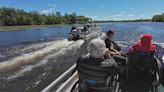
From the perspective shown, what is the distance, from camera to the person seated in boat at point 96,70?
3.39 metres

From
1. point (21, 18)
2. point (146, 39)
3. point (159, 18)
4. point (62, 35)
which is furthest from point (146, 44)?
point (159, 18)

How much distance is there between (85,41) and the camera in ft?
67.8

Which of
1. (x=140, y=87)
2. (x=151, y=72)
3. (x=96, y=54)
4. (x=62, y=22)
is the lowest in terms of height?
(x=62, y=22)

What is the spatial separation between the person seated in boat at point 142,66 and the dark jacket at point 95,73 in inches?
46.9

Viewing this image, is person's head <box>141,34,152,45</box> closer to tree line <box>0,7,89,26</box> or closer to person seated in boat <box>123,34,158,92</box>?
person seated in boat <box>123,34,158,92</box>

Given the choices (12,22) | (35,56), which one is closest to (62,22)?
(12,22)

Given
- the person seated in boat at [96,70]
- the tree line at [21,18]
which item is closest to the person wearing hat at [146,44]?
the person seated in boat at [96,70]

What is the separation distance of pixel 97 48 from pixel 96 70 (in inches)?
12.3

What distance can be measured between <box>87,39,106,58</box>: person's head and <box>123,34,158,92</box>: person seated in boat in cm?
140

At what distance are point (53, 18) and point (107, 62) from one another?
126543 mm

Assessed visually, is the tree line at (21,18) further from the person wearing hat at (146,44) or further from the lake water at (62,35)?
the person wearing hat at (146,44)

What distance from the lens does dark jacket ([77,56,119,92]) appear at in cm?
342

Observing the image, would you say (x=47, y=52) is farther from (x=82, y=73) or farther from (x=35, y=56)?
(x=82, y=73)

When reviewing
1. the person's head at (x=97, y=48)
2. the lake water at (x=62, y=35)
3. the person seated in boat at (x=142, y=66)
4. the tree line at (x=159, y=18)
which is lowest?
the tree line at (x=159, y=18)
